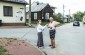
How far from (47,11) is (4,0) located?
39.5 metres

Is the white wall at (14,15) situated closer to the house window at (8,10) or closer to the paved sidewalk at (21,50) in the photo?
the house window at (8,10)

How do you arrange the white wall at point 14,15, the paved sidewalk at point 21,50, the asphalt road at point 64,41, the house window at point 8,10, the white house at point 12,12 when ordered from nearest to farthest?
the paved sidewalk at point 21,50, the asphalt road at point 64,41, the white wall at point 14,15, the white house at point 12,12, the house window at point 8,10

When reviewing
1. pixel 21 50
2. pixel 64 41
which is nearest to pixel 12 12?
pixel 64 41

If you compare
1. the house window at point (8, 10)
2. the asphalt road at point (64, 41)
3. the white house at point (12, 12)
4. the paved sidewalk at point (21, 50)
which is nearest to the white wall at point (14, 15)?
the white house at point (12, 12)

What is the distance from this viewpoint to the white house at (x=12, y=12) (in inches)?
1560

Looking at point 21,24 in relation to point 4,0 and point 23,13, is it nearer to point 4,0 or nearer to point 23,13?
point 23,13

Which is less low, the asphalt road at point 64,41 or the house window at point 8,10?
the house window at point 8,10

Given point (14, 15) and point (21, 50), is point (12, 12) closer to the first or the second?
point (14, 15)

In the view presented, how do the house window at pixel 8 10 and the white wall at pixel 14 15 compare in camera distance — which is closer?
the white wall at pixel 14 15

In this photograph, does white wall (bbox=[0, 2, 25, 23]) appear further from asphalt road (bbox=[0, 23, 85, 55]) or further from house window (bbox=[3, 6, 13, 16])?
asphalt road (bbox=[0, 23, 85, 55])

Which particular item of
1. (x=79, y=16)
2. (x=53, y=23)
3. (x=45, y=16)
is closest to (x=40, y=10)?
(x=45, y=16)

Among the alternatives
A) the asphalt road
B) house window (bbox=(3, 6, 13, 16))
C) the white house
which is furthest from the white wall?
the asphalt road

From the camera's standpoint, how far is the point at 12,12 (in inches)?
1604

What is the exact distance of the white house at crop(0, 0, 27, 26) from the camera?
3962 centimetres
